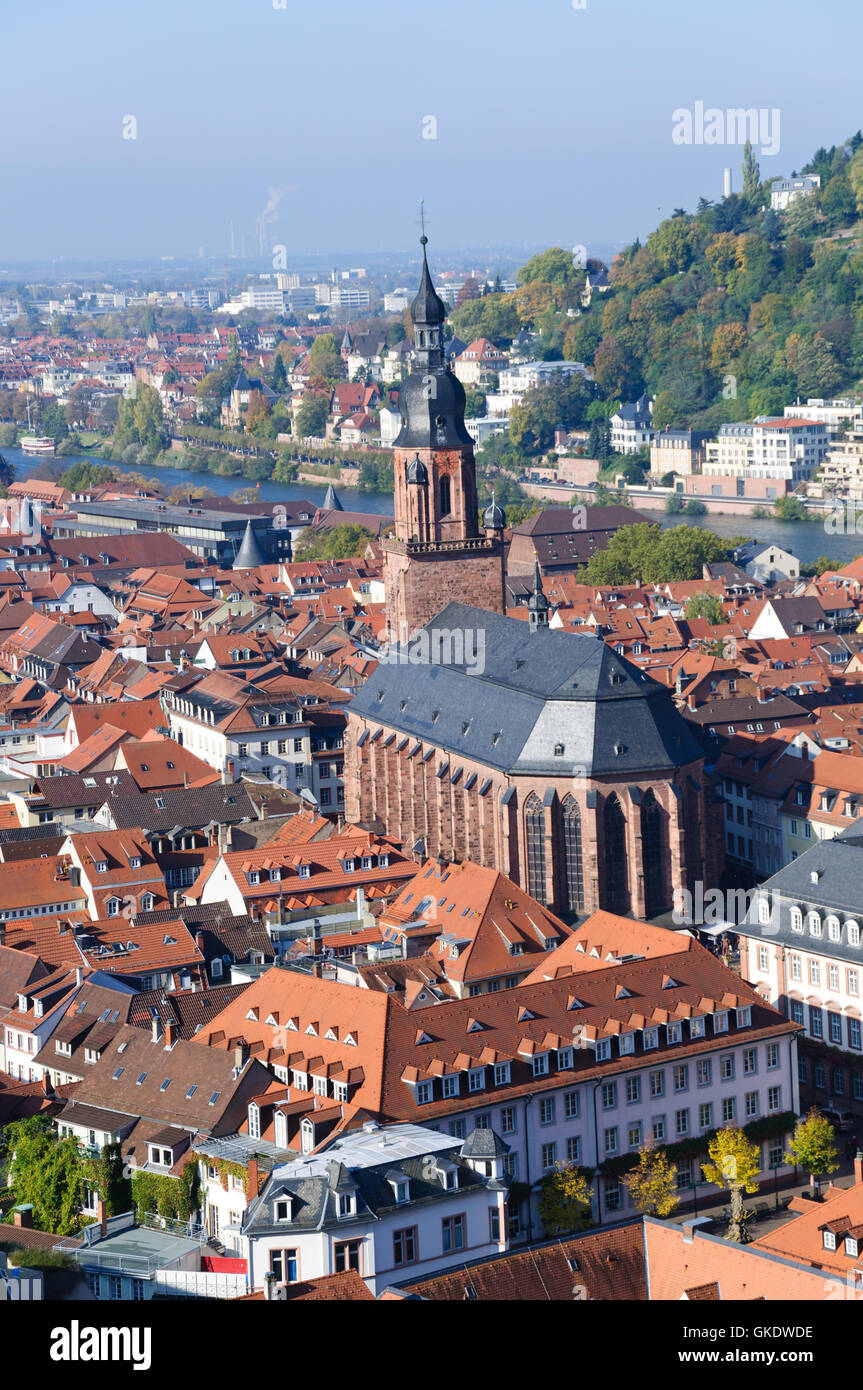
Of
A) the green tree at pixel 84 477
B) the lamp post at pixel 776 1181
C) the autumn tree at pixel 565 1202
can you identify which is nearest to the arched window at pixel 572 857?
the lamp post at pixel 776 1181

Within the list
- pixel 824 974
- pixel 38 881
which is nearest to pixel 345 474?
pixel 38 881

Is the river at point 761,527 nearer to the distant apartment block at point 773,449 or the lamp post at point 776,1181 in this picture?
the distant apartment block at point 773,449

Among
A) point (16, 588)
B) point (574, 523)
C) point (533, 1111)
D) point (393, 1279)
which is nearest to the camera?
point (393, 1279)

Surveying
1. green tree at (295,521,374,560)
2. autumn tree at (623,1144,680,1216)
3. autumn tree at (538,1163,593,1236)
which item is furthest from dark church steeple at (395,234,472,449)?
green tree at (295,521,374,560)

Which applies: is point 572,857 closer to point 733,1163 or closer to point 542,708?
point 542,708
